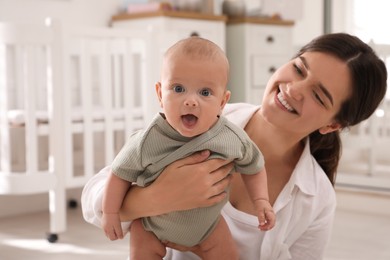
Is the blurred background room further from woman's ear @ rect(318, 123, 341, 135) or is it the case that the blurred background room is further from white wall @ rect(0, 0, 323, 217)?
woman's ear @ rect(318, 123, 341, 135)

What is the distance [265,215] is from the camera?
1237mm

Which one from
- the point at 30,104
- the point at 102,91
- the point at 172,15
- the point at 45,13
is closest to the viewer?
the point at 30,104

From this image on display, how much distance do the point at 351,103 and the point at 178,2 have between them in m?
2.55

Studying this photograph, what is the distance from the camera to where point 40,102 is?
3.27 metres

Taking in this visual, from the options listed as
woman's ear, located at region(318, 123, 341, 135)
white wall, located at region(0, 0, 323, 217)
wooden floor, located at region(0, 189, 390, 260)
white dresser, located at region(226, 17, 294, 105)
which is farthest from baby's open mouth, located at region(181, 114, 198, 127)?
white dresser, located at region(226, 17, 294, 105)

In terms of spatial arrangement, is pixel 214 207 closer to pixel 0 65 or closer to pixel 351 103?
pixel 351 103

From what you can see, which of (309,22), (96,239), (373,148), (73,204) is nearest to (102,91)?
(96,239)

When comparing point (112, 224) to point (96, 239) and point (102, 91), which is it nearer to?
point (96, 239)

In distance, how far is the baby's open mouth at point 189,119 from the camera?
3.78 feet

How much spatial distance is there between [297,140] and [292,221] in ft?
0.69

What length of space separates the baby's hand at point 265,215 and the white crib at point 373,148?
87.7 inches

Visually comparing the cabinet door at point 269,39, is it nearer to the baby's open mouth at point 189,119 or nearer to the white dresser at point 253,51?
the white dresser at point 253,51

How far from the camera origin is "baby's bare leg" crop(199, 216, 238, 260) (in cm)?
129

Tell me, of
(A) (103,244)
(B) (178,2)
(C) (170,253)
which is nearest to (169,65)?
(C) (170,253)
